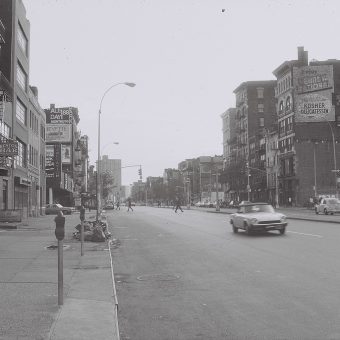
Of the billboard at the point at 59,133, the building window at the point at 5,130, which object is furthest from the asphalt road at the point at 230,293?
the billboard at the point at 59,133

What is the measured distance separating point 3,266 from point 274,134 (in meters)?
85.5

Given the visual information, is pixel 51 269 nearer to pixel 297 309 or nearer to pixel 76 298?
pixel 76 298

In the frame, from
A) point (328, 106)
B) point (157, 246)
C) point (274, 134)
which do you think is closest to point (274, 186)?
point (274, 134)

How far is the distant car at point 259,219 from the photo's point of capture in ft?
70.3

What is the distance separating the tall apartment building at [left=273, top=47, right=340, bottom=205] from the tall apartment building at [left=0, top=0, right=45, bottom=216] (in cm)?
4465

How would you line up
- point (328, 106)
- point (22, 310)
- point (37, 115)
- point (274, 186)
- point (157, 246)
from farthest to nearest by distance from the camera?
point (274, 186), point (328, 106), point (37, 115), point (157, 246), point (22, 310)

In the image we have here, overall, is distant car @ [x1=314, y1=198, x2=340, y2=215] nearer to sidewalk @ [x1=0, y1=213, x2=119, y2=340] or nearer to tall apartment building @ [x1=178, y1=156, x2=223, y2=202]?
sidewalk @ [x1=0, y1=213, x2=119, y2=340]

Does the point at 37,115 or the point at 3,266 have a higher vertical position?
the point at 37,115

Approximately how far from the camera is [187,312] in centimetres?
736

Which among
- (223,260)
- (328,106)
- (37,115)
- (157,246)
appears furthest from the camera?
(328,106)

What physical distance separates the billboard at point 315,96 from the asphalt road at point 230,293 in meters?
69.3

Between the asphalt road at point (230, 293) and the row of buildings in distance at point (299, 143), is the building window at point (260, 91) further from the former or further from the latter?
the asphalt road at point (230, 293)

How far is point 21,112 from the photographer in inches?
1738

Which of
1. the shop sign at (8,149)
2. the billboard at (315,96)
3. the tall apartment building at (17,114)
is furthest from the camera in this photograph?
the billboard at (315,96)
